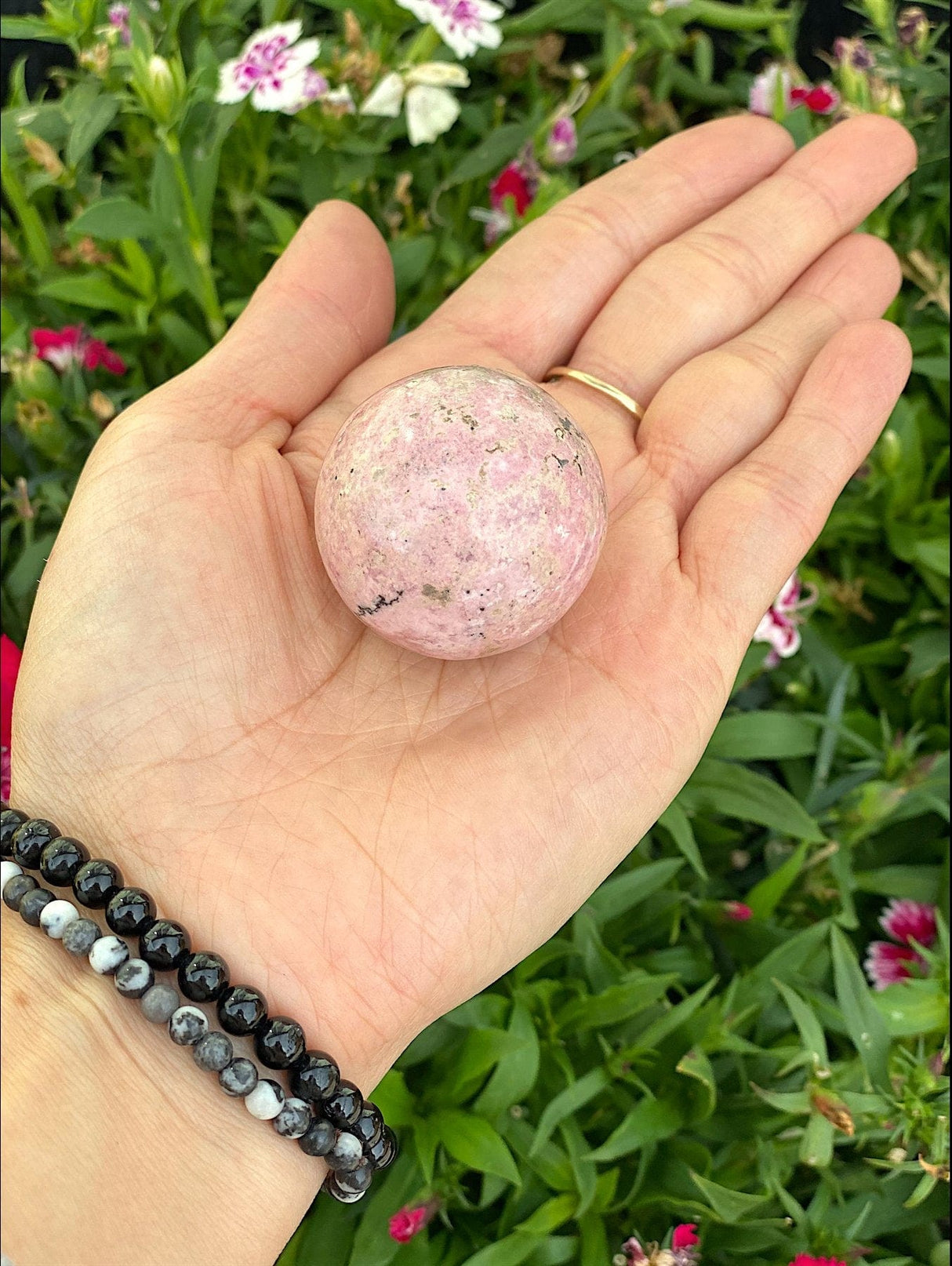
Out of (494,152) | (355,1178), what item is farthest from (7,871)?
(494,152)

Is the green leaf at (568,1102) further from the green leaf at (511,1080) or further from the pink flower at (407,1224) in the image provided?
the pink flower at (407,1224)

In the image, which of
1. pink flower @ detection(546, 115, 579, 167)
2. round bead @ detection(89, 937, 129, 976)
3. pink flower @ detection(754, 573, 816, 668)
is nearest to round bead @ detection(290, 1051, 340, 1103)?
round bead @ detection(89, 937, 129, 976)

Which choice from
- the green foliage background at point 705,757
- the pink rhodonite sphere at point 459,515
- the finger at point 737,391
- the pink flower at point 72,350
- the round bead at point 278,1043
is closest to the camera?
the round bead at point 278,1043

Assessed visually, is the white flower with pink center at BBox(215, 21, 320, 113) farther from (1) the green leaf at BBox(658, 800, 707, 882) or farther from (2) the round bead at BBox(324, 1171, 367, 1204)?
(2) the round bead at BBox(324, 1171, 367, 1204)

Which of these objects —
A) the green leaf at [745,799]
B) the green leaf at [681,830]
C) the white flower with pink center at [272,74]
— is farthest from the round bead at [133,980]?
the white flower with pink center at [272,74]

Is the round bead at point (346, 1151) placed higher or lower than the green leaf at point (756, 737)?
higher

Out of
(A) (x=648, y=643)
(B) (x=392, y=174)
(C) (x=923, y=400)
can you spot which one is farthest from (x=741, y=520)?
(B) (x=392, y=174)
